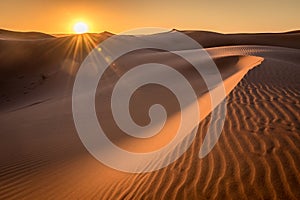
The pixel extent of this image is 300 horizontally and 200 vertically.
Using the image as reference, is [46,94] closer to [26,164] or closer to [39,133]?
[39,133]

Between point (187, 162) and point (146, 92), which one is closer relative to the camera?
point (187, 162)

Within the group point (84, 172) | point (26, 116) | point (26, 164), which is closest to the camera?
point (84, 172)

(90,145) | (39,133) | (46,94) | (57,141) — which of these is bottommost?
(90,145)

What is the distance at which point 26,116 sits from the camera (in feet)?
35.0

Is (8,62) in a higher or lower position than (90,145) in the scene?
higher

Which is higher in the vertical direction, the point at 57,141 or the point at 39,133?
the point at 39,133

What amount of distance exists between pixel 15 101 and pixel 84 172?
45.7 feet

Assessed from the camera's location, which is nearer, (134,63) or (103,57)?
(134,63)

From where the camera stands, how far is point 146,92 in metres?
11.9

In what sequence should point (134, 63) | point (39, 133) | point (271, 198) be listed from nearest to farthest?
point (271, 198) < point (39, 133) < point (134, 63)

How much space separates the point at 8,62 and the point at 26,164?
22.0 metres

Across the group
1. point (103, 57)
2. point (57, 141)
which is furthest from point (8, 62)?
point (57, 141)

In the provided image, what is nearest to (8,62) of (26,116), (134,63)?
(134,63)

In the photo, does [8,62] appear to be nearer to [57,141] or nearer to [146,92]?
[146,92]
